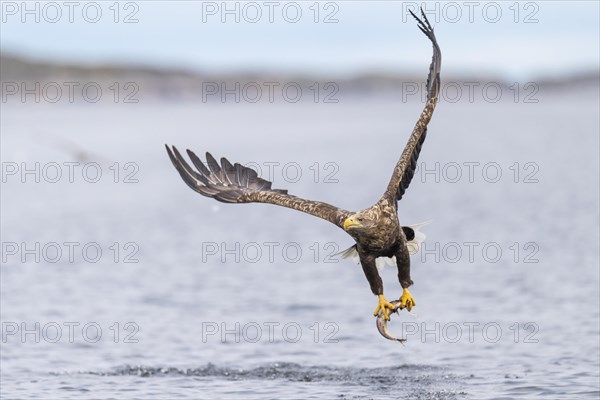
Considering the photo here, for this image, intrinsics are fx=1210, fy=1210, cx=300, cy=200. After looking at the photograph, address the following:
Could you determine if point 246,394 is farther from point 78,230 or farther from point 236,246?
point 78,230

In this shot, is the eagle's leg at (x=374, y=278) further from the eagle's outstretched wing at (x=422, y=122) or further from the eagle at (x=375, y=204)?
the eagle's outstretched wing at (x=422, y=122)

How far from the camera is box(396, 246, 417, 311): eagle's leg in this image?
14.2 meters

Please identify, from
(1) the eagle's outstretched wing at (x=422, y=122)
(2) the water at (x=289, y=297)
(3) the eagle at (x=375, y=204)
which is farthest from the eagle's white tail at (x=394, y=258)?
(2) the water at (x=289, y=297)

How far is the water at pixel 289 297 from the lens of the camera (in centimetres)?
1834

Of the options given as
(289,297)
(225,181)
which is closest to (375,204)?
(225,181)

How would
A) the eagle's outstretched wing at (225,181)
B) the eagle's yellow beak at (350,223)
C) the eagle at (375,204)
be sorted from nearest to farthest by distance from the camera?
1. the eagle's yellow beak at (350,223)
2. the eagle at (375,204)
3. the eagle's outstretched wing at (225,181)

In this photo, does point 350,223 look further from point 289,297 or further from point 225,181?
point 289,297

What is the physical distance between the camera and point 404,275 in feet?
47.5

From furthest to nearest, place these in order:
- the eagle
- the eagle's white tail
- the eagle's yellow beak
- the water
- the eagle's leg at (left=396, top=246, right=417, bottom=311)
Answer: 1. the water
2. the eagle's white tail
3. the eagle's leg at (left=396, top=246, right=417, bottom=311)
4. the eagle
5. the eagle's yellow beak

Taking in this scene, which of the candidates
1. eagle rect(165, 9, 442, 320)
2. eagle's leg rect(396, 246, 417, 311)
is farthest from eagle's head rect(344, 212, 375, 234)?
eagle's leg rect(396, 246, 417, 311)

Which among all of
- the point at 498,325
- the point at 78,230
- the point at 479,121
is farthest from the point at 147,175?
the point at 479,121

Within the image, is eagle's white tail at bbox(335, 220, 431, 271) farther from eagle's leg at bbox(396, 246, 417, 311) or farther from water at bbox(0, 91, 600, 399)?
water at bbox(0, 91, 600, 399)

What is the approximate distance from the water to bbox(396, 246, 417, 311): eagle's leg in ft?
9.96

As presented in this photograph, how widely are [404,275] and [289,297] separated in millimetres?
11601
